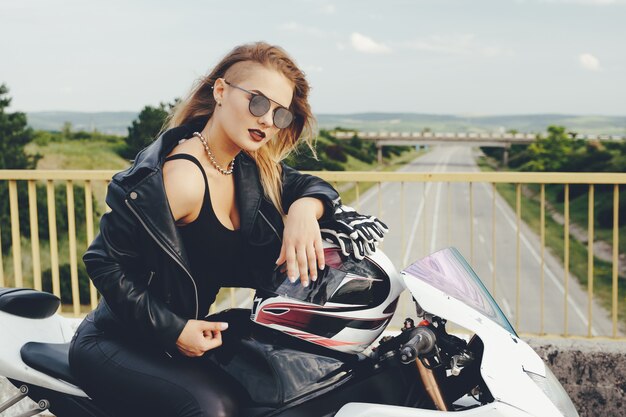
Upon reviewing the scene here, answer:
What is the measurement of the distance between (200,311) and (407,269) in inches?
25.6

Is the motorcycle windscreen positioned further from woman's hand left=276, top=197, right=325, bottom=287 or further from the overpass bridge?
the overpass bridge

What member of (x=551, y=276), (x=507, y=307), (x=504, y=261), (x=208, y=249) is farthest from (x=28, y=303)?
(x=504, y=261)

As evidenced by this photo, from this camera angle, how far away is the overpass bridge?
139625 mm

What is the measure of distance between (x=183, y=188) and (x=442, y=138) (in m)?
161

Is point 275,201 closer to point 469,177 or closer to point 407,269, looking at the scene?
point 407,269

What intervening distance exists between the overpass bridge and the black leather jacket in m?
127

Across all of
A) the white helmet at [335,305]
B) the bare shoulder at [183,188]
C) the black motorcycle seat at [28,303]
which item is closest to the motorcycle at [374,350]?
the white helmet at [335,305]

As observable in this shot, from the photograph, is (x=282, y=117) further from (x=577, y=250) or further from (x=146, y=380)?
(x=577, y=250)

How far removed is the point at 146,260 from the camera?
7.25 feet

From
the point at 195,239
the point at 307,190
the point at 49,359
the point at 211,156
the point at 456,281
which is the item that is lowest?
the point at 49,359

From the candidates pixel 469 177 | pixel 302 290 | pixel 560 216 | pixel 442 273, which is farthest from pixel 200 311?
pixel 560 216

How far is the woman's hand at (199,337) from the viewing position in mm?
2146

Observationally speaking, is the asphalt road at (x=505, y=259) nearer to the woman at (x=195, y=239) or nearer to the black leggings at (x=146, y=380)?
the woman at (x=195, y=239)

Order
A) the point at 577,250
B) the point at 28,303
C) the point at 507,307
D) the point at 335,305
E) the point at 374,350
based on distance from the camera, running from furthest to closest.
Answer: the point at 577,250 < the point at 507,307 < the point at 28,303 < the point at 374,350 < the point at 335,305
